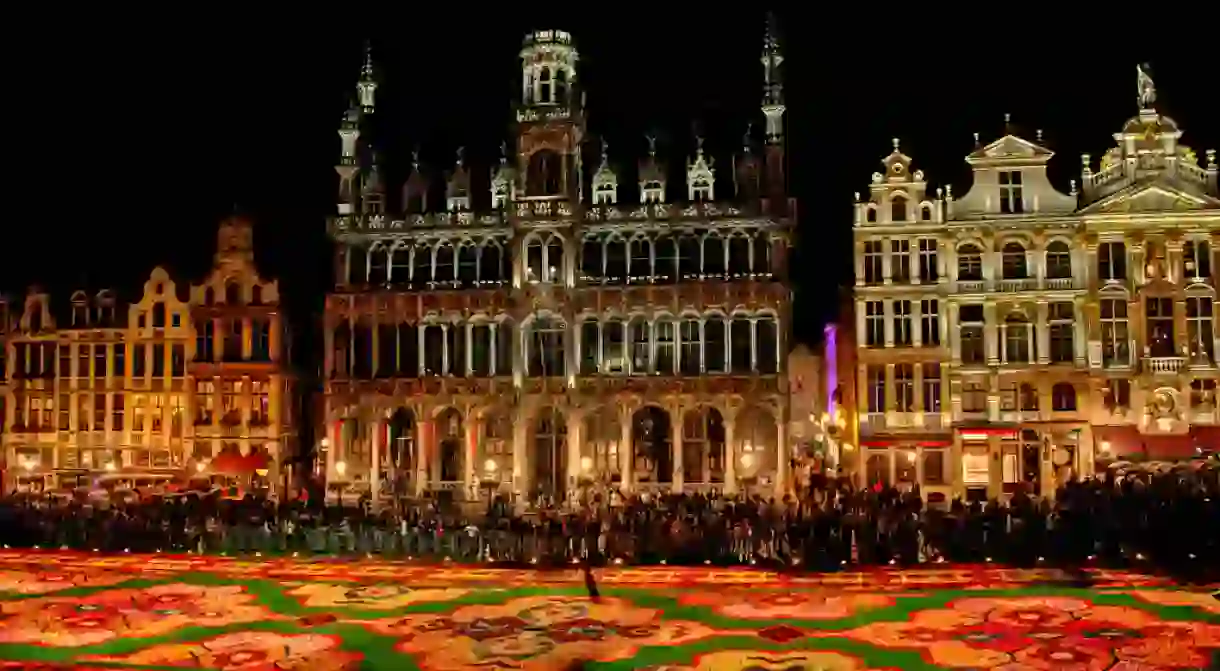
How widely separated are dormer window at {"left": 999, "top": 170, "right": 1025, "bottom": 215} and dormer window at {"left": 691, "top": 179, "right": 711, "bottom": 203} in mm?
10768

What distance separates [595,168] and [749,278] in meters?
8.21

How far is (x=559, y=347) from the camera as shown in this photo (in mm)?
45719

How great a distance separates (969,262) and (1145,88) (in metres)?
8.46

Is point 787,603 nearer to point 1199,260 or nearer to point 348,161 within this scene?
point 1199,260

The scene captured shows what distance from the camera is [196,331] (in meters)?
48.7

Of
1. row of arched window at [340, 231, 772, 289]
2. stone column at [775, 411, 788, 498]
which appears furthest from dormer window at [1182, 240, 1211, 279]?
stone column at [775, 411, 788, 498]

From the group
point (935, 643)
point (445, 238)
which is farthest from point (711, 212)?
point (935, 643)

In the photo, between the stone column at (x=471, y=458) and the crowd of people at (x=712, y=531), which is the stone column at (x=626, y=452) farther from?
the crowd of people at (x=712, y=531)

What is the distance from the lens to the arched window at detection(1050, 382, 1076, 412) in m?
41.6

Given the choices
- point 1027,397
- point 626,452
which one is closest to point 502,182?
point 626,452

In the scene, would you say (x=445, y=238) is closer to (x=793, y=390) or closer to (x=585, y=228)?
(x=585, y=228)

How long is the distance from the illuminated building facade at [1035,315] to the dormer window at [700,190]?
5849mm

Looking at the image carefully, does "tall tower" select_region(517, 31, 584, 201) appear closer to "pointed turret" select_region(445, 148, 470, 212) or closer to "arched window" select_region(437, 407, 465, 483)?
"pointed turret" select_region(445, 148, 470, 212)

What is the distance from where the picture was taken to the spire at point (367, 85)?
49.8m
